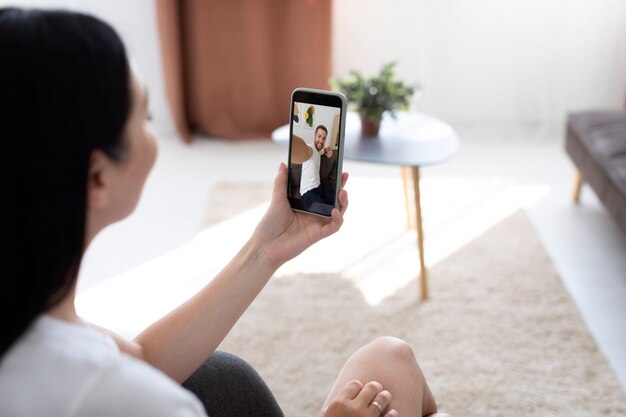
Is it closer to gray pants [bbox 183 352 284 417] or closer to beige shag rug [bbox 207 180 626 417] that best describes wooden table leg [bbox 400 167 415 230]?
beige shag rug [bbox 207 180 626 417]

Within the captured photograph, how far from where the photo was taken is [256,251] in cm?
112

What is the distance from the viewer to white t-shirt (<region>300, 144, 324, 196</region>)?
1.22 metres

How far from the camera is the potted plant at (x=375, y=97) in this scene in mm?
2129

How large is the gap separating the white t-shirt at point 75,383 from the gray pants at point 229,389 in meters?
0.39

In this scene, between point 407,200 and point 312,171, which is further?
point 407,200

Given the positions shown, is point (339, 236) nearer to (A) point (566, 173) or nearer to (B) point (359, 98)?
(B) point (359, 98)

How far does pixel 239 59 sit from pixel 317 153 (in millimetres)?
2129

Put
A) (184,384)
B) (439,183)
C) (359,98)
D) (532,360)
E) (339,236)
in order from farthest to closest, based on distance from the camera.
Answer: (439,183) → (339,236) → (359,98) → (532,360) → (184,384)

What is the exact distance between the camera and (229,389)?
1.07 m

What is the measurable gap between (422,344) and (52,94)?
1.41 meters

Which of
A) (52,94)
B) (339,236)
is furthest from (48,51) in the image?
(339,236)

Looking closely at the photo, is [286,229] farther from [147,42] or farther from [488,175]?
[147,42]

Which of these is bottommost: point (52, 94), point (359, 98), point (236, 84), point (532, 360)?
point (532, 360)

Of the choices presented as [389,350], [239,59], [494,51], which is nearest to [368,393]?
[389,350]
